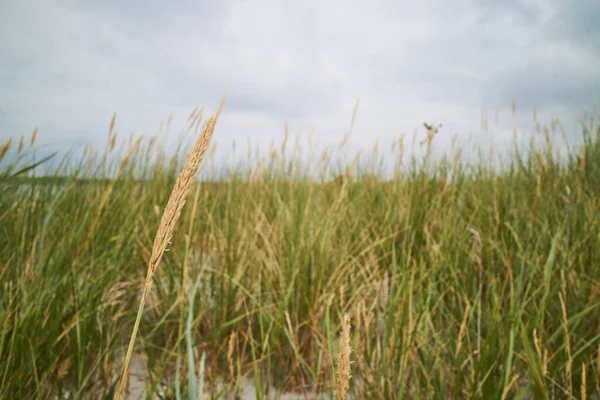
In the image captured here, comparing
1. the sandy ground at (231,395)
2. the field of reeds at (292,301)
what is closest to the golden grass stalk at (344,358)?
the field of reeds at (292,301)

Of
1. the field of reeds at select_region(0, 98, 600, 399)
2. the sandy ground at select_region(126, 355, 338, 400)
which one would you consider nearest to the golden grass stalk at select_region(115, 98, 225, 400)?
the field of reeds at select_region(0, 98, 600, 399)

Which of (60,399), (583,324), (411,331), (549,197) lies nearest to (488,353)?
(411,331)

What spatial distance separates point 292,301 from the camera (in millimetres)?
1566

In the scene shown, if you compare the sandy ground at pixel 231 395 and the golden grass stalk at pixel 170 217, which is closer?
the golden grass stalk at pixel 170 217

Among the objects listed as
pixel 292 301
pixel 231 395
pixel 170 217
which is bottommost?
pixel 231 395

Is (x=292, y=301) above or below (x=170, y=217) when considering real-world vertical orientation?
below

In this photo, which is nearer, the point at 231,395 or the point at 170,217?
the point at 170,217

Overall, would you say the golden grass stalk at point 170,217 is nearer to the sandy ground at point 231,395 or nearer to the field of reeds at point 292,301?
the field of reeds at point 292,301

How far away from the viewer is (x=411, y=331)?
120 centimetres

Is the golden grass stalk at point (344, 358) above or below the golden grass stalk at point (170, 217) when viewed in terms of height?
below

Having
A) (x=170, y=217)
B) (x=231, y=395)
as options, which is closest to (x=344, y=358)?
(x=170, y=217)

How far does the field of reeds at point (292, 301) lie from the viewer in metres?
1.15

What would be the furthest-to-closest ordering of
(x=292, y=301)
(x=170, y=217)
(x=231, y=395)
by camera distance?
1. (x=292, y=301)
2. (x=231, y=395)
3. (x=170, y=217)

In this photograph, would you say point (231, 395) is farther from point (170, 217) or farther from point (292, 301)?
point (170, 217)
